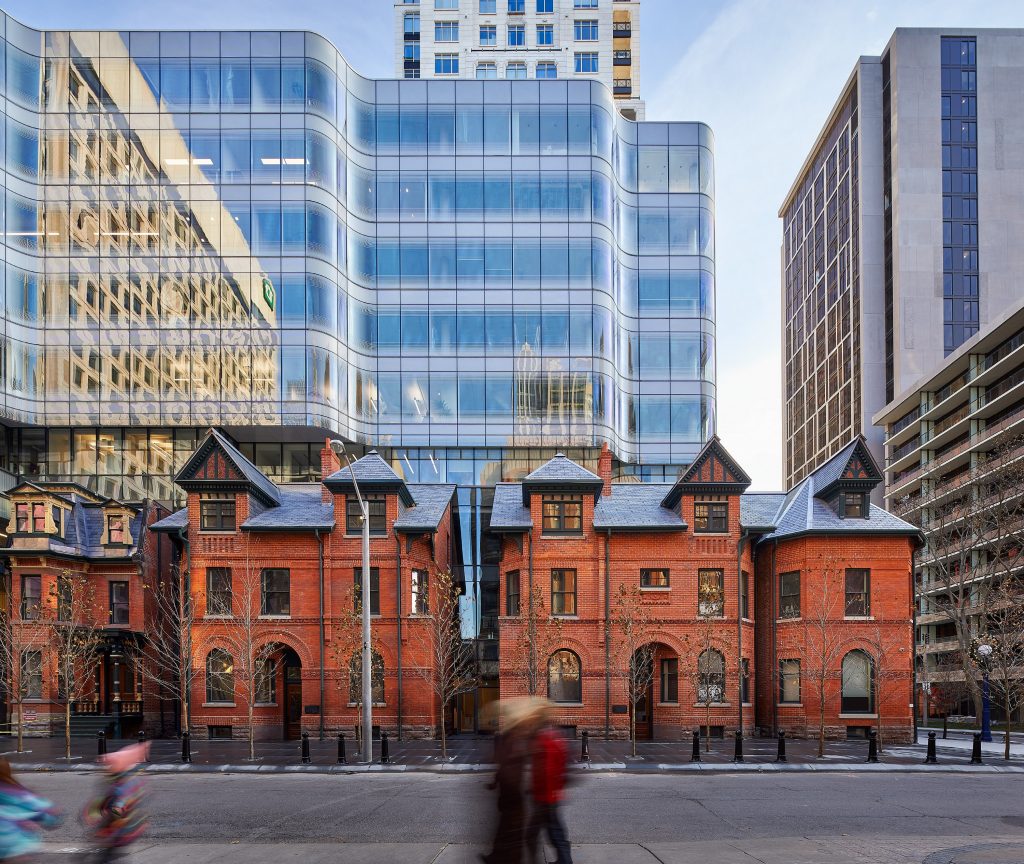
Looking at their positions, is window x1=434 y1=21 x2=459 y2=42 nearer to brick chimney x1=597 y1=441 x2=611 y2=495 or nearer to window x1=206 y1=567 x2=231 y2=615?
brick chimney x1=597 y1=441 x2=611 y2=495

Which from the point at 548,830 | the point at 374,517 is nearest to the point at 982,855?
the point at 548,830

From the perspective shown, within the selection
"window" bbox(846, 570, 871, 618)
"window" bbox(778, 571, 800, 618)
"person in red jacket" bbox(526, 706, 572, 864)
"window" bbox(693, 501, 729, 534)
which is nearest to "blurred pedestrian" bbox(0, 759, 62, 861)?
"person in red jacket" bbox(526, 706, 572, 864)

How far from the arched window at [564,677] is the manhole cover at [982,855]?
21.9 m

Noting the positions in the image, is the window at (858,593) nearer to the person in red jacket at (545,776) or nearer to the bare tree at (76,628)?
the person in red jacket at (545,776)

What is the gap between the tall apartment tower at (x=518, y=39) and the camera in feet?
298

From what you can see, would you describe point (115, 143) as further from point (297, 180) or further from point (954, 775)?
point (954, 775)

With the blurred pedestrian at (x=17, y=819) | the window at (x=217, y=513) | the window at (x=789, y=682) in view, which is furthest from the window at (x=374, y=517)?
the blurred pedestrian at (x=17, y=819)

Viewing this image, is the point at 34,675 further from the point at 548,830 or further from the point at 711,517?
the point at 548,830

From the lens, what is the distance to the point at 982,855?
13164mm

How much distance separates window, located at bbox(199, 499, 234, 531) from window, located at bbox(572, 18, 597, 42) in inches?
2906

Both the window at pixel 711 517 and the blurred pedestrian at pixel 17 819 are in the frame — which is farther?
the window at pixel 711 517

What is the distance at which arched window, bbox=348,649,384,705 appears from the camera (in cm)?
3375

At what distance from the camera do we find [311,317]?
51.3 m

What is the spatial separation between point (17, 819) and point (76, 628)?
1337 inches
